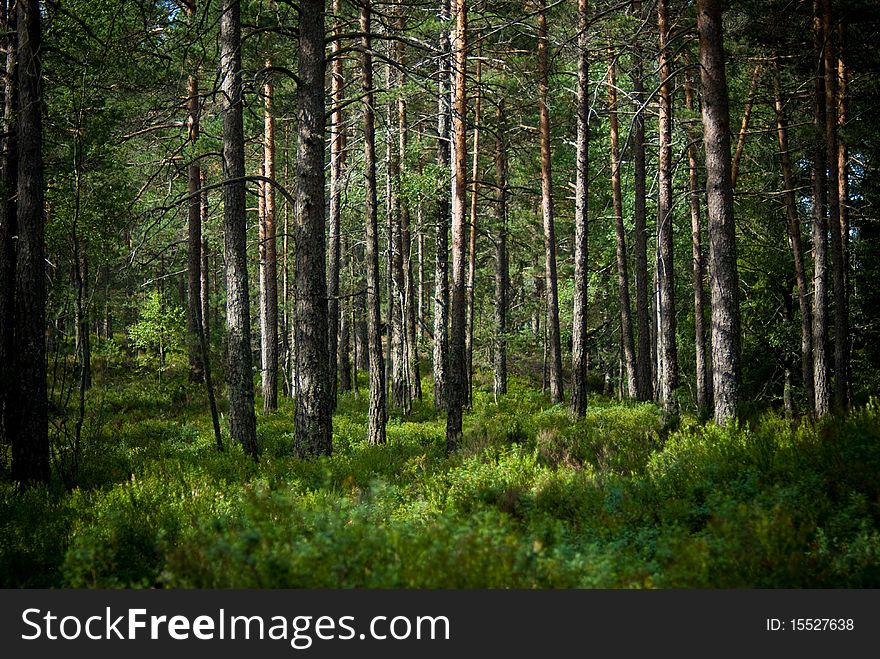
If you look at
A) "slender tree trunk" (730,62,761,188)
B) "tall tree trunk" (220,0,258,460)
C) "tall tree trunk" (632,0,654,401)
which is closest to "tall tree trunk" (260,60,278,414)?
"tall tree trunk" (220,0,258,460)

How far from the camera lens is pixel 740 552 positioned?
459 cm

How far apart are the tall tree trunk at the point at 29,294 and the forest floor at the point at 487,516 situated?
0.69 metres

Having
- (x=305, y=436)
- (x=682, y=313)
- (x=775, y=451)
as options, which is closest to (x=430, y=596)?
(x=775, y=451)

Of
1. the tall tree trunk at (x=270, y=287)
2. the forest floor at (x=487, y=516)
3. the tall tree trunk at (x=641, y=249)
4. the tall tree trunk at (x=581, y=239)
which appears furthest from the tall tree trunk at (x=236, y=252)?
the tall tree trunk at (x=641, y=249)

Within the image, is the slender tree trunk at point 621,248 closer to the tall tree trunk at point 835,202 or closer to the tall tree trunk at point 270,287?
the tall tree trunk at point 835,202

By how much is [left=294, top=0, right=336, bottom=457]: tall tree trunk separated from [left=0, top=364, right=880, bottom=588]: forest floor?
1.47 metres

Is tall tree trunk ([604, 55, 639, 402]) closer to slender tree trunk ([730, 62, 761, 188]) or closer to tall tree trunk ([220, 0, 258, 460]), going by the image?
slender tree trunk ([730, 62, 761, 188])

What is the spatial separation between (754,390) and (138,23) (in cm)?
2287

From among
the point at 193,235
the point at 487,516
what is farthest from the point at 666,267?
the point at 193,235

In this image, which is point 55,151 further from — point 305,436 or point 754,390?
point 754,390

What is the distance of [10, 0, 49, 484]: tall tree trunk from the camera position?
27.0 ft

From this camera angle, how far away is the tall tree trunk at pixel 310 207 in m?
8.73

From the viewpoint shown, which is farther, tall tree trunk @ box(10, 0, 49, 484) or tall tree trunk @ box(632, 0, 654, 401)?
tall tree trunk @ box(632, 0, 654, 401)

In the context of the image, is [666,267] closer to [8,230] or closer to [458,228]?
[458,228]
